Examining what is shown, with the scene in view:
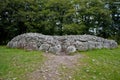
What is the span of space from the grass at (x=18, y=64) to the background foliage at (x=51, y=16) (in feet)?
20.4

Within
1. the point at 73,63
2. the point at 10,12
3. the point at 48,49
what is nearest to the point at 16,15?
the point at 10,12

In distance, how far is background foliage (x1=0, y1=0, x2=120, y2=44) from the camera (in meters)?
17.3

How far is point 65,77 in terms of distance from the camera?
27.9ft

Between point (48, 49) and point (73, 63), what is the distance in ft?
8.11

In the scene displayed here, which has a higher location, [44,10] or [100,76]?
[44,10]

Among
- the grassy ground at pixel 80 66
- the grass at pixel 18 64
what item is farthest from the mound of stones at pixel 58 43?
the grass at pixel 18 64

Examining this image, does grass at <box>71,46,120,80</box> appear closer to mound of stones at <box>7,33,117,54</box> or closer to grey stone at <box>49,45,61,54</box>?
mound of stones at <box>7,33,117,54</box>

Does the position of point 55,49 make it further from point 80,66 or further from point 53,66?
point 80,66

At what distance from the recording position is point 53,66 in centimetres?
944

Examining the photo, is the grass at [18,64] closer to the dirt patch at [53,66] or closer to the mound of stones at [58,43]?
the dirt patch at [53,66]

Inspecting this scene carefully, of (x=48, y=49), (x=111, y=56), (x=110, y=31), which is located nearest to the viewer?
(x=111, y=56)

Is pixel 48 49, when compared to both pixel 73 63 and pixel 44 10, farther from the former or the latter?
pixel 44 10

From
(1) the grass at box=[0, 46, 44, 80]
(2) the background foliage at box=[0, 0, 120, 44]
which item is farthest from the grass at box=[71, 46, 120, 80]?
(2) the background foliage at box=[0, 0, 120, 44]

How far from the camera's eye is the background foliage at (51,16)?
56.6 ft
